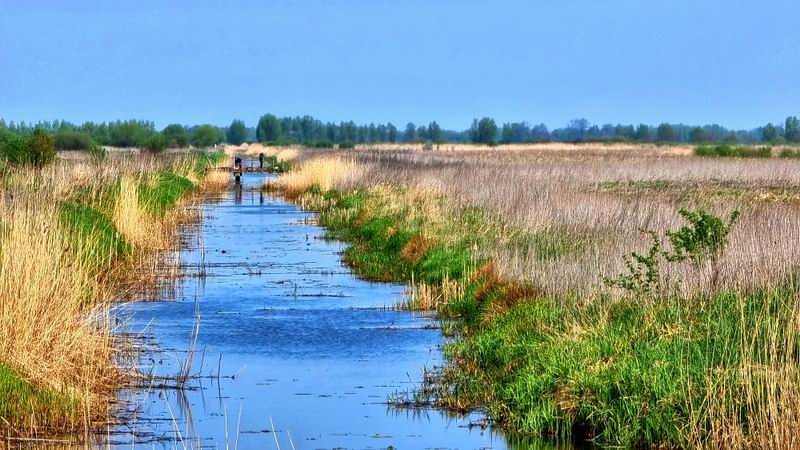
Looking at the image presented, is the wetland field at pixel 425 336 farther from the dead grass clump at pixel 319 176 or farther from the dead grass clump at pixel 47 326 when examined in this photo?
the dead grass clump at pixel 319 176

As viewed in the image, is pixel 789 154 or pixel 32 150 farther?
pixel 789 154

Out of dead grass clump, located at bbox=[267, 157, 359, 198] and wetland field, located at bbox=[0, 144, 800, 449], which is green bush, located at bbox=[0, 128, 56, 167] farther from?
wetland field, located at bbox=[0, 144, 800, 449]

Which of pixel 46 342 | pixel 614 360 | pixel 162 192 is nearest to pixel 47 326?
pixel 46 342

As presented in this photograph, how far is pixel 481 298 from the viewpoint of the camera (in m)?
14.0

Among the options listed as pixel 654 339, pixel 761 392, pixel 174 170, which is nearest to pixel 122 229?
pixel 654 339

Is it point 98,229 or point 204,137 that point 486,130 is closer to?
point 204,137

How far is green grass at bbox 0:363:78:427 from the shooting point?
8859 millimetres

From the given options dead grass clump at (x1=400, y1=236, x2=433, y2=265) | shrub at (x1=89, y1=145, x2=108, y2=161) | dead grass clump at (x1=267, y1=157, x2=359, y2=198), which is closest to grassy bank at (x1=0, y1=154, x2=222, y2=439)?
dead grass clump at (x1=400, y1=236, x2=433, y2=265)

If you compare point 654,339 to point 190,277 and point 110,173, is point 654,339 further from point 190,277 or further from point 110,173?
point 110,173

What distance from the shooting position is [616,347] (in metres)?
9.63

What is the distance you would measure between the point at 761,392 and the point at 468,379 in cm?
347

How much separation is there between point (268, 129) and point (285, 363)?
15442 centimetres

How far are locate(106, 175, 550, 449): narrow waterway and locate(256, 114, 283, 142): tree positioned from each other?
145m

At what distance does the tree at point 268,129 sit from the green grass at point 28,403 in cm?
15519
